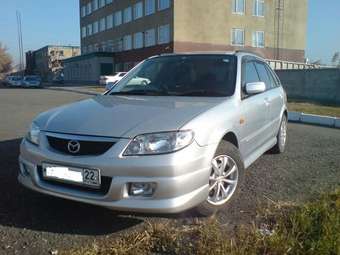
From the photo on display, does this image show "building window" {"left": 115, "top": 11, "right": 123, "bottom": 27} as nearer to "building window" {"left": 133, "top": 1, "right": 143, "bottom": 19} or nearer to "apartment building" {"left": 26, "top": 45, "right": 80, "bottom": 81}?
"building window" {"left": 133, "top": 1, "right": 143, "bottom": 19}

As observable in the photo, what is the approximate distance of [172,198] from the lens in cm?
358

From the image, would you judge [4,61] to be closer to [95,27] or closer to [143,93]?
[95,27]

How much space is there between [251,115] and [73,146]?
91.1 inches

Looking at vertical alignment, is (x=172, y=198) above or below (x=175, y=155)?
below

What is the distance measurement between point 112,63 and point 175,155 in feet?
183

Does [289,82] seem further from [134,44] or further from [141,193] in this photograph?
[134,44]

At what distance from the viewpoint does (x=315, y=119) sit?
11938 millimetres

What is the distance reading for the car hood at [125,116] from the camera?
3693 mm

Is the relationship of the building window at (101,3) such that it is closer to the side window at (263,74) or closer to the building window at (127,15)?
the building window at (127,15)

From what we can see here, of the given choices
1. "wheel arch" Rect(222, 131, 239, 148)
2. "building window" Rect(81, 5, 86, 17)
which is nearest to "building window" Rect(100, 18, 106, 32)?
"building window" Rect(81, 5, 86, 17)

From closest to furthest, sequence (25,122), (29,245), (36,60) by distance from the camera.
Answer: (29,245) < (25,122) < (36,60)

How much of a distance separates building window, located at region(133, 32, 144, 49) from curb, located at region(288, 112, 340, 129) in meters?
40.6

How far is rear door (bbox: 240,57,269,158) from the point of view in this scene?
16.1ft

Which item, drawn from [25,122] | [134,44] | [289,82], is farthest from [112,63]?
[25,122]
